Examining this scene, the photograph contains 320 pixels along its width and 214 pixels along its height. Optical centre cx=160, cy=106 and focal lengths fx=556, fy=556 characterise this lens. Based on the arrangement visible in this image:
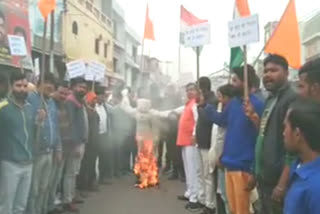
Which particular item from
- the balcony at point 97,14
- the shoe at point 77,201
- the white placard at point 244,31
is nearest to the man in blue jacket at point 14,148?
the white placard at point 244,31

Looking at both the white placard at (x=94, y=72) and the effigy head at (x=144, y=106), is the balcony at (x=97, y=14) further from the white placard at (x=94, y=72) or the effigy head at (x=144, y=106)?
the white placard at (x=94, y=72)

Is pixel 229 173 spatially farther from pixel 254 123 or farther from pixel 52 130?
pixel 52 130

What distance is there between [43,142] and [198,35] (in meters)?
2.71

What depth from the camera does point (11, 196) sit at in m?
5.93

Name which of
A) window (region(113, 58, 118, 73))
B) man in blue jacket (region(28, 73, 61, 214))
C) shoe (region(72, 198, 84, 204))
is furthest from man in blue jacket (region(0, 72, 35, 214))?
window (region(113, 58, 118, 73))

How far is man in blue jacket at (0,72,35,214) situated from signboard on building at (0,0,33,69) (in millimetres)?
10469

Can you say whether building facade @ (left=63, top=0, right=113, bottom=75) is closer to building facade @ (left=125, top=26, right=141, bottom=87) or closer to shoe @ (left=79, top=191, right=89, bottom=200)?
building facade @ (left=125, top=26, right=141, bottom=87)

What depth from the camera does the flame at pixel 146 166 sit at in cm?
1112

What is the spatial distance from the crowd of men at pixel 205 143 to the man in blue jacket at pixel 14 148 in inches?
0.4

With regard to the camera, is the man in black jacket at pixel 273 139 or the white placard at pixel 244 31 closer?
the man in black jacket at pixel 273 139

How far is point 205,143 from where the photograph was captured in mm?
8055

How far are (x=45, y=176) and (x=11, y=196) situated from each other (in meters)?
1.22

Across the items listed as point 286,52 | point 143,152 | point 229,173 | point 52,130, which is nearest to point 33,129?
point 52,130

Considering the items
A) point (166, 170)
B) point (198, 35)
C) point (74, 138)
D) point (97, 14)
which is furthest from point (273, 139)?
point (97, 14)
